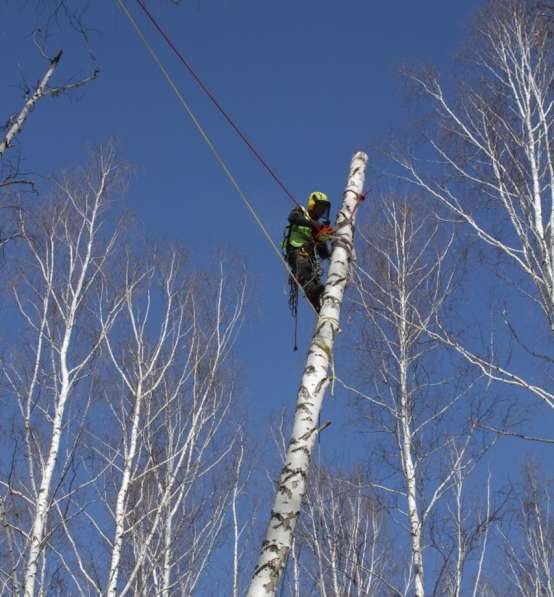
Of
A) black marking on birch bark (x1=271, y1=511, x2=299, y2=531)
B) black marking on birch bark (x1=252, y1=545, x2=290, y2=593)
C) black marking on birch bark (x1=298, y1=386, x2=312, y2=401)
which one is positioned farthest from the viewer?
black marking on birch bark (x1=298, y1=386, x2=312, y2=401)

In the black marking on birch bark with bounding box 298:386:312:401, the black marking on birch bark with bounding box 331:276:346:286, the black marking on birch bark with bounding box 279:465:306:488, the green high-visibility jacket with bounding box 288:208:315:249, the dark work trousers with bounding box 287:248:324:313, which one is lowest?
the black marking on birch bark with bounding box 279:465:306:488

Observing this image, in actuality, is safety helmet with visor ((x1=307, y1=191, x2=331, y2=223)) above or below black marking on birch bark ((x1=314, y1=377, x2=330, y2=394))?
above

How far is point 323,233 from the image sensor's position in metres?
5.04

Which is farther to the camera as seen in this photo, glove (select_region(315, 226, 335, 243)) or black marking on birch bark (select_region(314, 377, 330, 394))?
glove (select_region(315, 226, 335, 243))

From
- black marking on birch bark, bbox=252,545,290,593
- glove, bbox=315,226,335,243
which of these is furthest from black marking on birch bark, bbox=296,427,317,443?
glove, bbox=315,226,335,243

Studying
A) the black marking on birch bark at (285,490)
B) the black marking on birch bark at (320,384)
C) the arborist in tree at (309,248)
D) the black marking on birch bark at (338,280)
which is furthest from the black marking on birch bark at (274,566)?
the arborist in tree at (309,248)

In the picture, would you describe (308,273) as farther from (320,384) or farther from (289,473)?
(289,473)

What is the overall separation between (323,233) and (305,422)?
1.71 m

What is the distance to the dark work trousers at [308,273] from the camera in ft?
17.1

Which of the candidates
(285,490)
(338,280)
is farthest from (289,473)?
(338,280)

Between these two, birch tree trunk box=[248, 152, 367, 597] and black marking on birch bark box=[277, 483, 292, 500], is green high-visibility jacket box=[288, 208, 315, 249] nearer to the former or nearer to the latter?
birch tree trunk box=[248, 152, 367, 597]

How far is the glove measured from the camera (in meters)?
4.98

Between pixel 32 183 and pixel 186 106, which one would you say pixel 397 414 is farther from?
pixel 32 183

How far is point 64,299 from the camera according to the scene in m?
8.18
